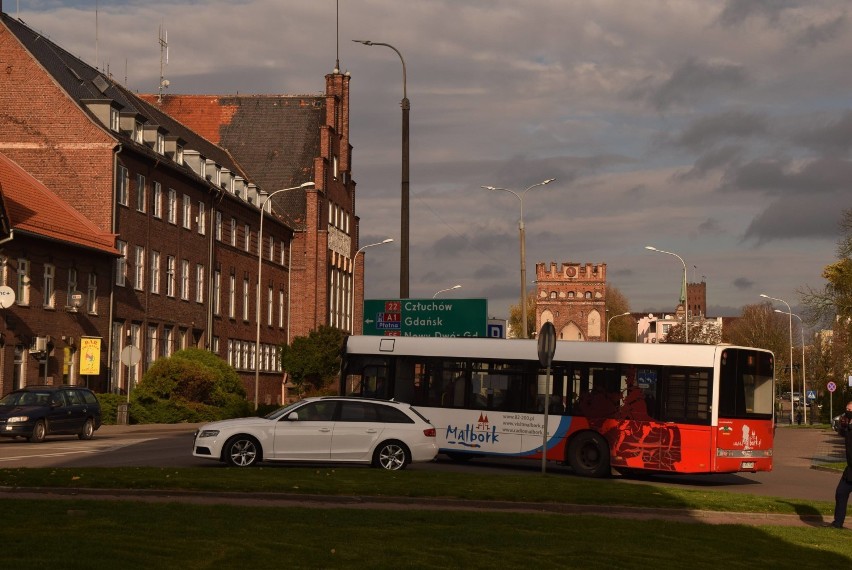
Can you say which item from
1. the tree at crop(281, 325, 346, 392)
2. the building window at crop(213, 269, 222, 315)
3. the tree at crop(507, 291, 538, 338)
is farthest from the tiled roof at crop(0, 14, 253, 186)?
the tree at crop(507, 291, 538, 338)

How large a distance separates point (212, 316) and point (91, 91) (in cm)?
1383

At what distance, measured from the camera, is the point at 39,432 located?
1316 inches

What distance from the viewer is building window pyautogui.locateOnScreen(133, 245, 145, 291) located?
54.0 meters

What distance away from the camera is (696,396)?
85.1ft

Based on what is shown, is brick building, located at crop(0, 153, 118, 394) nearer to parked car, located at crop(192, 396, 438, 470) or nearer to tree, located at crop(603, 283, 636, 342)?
parked car, located at crop(192, 396, 438, 470)

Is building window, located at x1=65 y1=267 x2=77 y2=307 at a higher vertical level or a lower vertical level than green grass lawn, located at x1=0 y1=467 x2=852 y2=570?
higher

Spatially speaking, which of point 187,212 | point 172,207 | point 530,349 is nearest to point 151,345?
point 172,207

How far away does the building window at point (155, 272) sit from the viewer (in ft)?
184

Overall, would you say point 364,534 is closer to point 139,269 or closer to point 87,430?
point 87,430

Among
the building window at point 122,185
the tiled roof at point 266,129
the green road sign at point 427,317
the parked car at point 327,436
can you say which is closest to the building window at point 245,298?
the tiled roof at point 266,129

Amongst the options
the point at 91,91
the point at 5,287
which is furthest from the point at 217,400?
the point at 91,91

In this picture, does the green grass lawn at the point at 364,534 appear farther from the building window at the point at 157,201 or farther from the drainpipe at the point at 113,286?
the building window at the point at 157,201

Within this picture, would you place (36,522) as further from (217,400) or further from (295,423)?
(217,400)

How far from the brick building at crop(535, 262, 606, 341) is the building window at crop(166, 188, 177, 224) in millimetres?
100467
